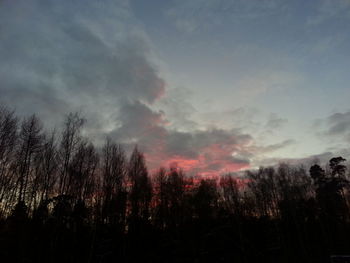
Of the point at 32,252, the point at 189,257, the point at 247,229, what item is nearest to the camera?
the point at 32,252

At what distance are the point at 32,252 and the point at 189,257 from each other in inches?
686

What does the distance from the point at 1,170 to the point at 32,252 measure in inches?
326

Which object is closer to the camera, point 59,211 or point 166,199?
point 59,211

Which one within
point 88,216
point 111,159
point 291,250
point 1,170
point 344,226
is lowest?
point 291,250

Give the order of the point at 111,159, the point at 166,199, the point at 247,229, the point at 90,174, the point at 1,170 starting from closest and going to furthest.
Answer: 1. the point at 1,170
2. the point at 90,174
3. the point at 111,159
4. the point at 247,229
5. the point at 166,199

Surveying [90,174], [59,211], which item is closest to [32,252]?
[59,211]

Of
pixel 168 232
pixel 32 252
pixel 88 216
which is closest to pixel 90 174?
pixel 88 216

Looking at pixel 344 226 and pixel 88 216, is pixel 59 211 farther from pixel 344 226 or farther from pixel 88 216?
pixel 344 226

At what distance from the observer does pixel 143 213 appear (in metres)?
32.1

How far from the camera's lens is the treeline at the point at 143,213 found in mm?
19562

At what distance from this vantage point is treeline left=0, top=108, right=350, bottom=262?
19562 mm

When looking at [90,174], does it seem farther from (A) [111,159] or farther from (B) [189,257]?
(B) [189,257]

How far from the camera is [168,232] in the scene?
98.6 feet

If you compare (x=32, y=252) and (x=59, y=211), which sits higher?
(x=59, y=211)
